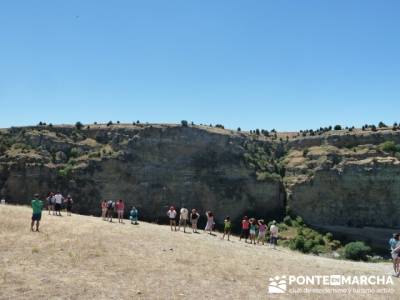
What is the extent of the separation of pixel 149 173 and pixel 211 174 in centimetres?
859

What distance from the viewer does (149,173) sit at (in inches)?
2502

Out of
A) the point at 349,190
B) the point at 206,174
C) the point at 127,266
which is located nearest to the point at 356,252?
the point at 349,190

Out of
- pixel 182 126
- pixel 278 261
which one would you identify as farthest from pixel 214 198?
pixel 278 261

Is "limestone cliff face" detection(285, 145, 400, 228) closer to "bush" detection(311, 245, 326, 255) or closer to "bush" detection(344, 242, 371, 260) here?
"bush" detection(311, 245, 326, 255)

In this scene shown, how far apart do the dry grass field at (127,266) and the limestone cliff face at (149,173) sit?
36636 millimetres

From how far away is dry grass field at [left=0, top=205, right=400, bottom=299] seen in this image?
1419 centimetres

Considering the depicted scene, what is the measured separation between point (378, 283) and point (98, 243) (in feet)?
39.1

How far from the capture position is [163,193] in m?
62.0

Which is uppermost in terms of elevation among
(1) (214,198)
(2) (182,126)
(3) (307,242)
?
(2) (182,126)

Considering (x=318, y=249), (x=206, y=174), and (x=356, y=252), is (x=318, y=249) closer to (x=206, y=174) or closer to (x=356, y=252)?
(x=356, y=252)

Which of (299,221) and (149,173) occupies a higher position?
(149,173)

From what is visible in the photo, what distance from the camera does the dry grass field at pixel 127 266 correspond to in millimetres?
14188

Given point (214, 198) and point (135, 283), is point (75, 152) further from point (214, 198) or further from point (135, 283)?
point (135, 283)

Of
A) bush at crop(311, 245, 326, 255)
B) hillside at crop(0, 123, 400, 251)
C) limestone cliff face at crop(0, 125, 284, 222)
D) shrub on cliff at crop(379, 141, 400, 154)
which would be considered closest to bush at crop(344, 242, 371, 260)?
bush at crop(311, 245, 326, 255)
